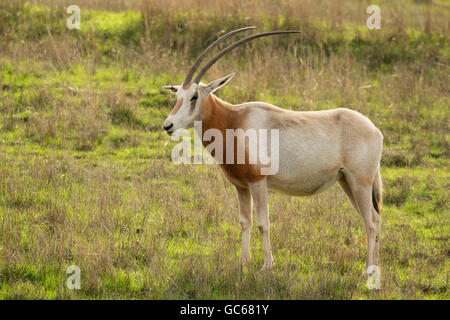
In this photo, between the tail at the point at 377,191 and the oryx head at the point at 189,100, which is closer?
the oryx head at the point at 189,100

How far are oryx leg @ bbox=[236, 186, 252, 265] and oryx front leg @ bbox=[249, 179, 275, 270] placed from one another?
0.67ft

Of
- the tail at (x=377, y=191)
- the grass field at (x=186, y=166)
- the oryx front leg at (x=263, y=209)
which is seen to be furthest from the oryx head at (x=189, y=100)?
the tail at (x=377, y=191)

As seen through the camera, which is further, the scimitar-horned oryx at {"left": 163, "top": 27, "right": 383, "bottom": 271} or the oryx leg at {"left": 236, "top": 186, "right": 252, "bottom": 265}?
the oryx leg at {"left": 236, "top": 186, "right": 252, "bottom": 265}

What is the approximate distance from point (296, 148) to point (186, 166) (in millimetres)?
3434

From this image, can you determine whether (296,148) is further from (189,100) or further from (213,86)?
(189,100)

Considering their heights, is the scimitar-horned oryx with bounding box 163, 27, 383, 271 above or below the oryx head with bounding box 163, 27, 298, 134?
below

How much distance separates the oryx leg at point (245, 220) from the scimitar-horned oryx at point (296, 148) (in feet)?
0.05

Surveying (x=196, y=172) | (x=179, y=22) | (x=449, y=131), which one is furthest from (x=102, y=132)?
(x=449, y=131)

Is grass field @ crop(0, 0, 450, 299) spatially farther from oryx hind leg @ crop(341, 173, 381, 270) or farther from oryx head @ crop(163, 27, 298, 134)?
oryx head @ crop(163, 27, 298, 134)

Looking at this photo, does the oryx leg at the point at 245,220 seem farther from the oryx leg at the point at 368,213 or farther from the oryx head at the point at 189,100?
the oryx leg at the point at 368,213

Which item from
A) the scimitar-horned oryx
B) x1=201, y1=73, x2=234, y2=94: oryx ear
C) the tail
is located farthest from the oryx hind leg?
x1=201, y1=73, x2=234, y2=94: oryx ear

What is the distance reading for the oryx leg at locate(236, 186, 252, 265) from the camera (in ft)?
22.5

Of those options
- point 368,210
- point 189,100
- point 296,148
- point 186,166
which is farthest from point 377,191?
point 186,166

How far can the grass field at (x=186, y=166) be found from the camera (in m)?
6.48
